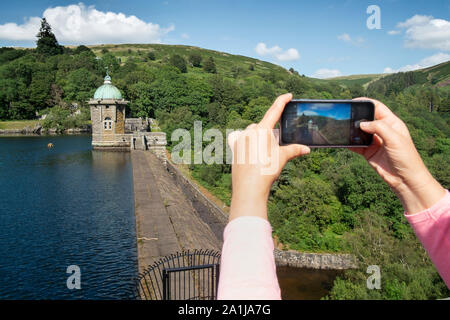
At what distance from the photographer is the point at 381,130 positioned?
5.77ft

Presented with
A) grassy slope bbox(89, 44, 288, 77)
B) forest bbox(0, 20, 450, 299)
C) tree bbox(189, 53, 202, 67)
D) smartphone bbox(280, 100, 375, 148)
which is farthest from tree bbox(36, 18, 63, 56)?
smartphone bbox(280, 100, 375, 148)

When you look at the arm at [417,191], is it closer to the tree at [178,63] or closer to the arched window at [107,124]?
the arched window at [107,124]

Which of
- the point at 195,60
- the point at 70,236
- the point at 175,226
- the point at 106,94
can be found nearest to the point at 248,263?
the point at 175,226

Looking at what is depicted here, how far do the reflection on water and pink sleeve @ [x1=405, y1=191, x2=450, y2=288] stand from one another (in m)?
16.2

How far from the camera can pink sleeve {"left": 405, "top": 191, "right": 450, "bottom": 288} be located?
159 cm

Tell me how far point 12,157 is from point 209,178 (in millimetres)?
20163

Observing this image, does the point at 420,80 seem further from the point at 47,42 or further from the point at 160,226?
the point at 160,226

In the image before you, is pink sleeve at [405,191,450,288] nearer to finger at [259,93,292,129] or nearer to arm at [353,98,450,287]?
arm at [353,98,450,287]

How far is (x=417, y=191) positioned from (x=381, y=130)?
33cm
